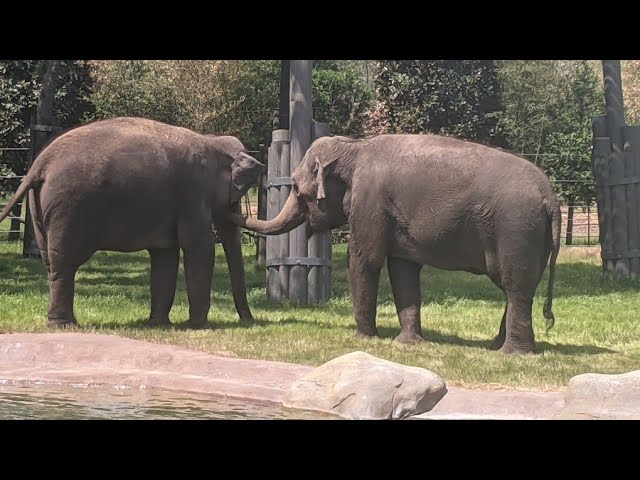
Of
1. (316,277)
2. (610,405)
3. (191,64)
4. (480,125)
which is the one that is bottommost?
(610,405)

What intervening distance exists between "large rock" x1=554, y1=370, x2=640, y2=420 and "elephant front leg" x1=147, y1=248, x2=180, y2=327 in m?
5.47

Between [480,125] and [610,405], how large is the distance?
1919 centimetres

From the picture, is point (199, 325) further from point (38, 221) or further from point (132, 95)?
point (132, 95)

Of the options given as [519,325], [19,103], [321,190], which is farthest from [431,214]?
[19,103]

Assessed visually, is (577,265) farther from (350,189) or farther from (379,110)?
(350,189)

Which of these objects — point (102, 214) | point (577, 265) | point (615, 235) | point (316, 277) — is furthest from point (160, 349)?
point (577, 265)

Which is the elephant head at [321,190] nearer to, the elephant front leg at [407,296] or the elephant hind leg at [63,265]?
the elephant front leg at [407,296]

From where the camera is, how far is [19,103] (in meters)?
22.8

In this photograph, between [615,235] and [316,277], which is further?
[615,235]

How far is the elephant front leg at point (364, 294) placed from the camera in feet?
37.3

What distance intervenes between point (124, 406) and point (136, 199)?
12.1 feet

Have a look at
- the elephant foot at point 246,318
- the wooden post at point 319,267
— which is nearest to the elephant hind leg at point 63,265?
the elephant foot at point 246,318

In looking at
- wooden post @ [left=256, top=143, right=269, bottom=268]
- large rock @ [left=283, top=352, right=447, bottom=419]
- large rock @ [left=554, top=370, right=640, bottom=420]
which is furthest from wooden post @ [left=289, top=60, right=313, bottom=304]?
large rock @ [left=554, top=370, right=640, bottom=420]

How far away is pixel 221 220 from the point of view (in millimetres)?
12234
